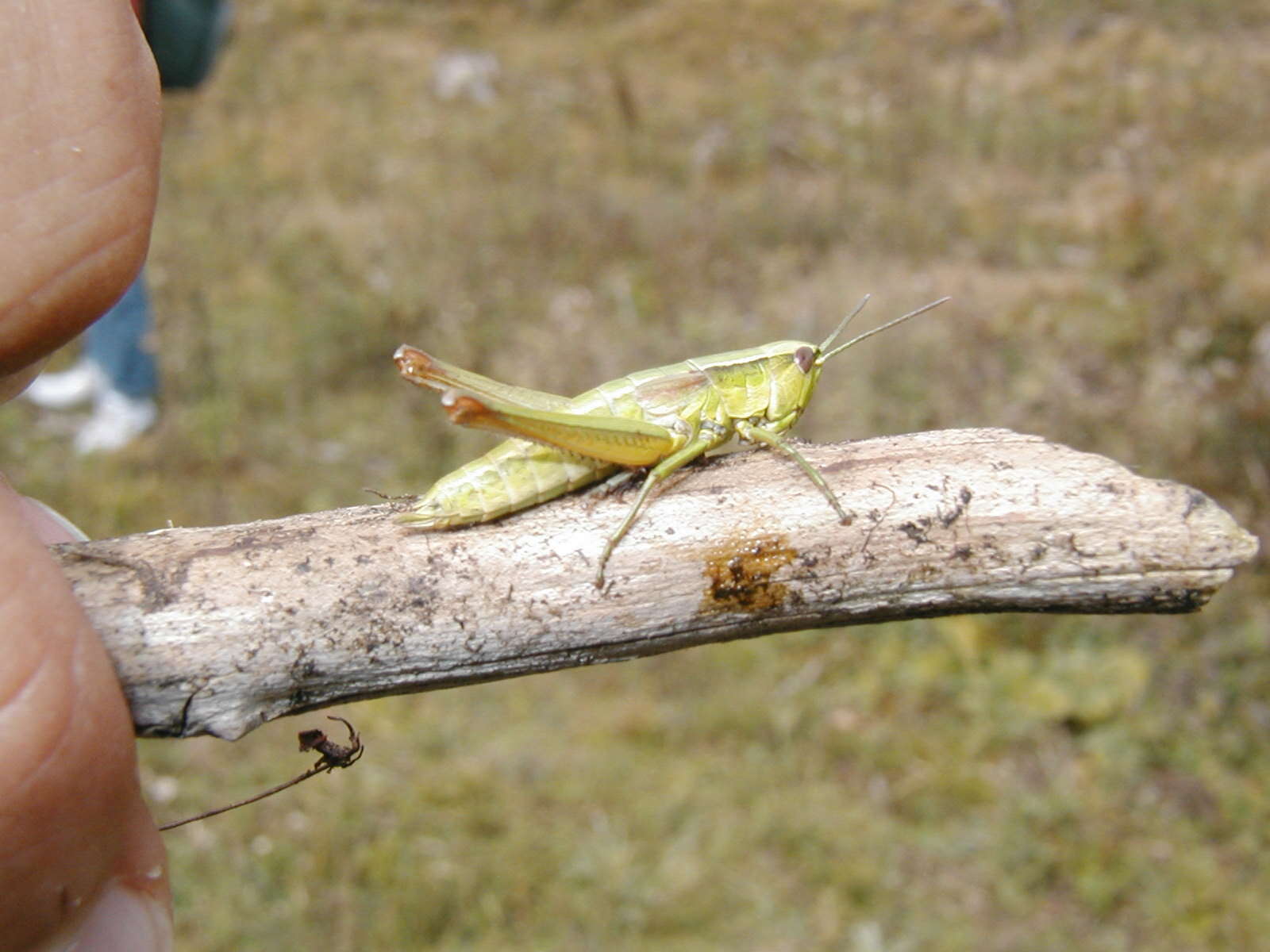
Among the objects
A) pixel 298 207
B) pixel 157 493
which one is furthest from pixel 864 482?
pixel 298 207

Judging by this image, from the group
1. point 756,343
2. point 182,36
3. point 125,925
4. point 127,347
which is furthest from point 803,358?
point 127,347

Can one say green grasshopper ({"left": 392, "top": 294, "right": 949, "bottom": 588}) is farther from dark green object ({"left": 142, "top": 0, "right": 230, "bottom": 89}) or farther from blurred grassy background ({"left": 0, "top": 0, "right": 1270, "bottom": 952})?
dark green object ({"left": 142, "top": 0, "right": 230, "bottom": 89})

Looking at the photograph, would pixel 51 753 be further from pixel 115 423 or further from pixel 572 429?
pixel 115 423

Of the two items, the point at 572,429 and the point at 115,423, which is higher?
the point at 572,429

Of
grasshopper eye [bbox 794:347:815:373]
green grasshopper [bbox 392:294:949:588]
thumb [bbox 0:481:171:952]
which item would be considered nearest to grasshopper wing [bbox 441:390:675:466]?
green grasshopper [bbox 392:294:949:588]

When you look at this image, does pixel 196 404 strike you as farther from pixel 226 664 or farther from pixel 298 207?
pixel 226 664

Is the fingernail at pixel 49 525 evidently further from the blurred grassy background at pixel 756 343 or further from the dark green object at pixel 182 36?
the dark green object at pixel 182 36
